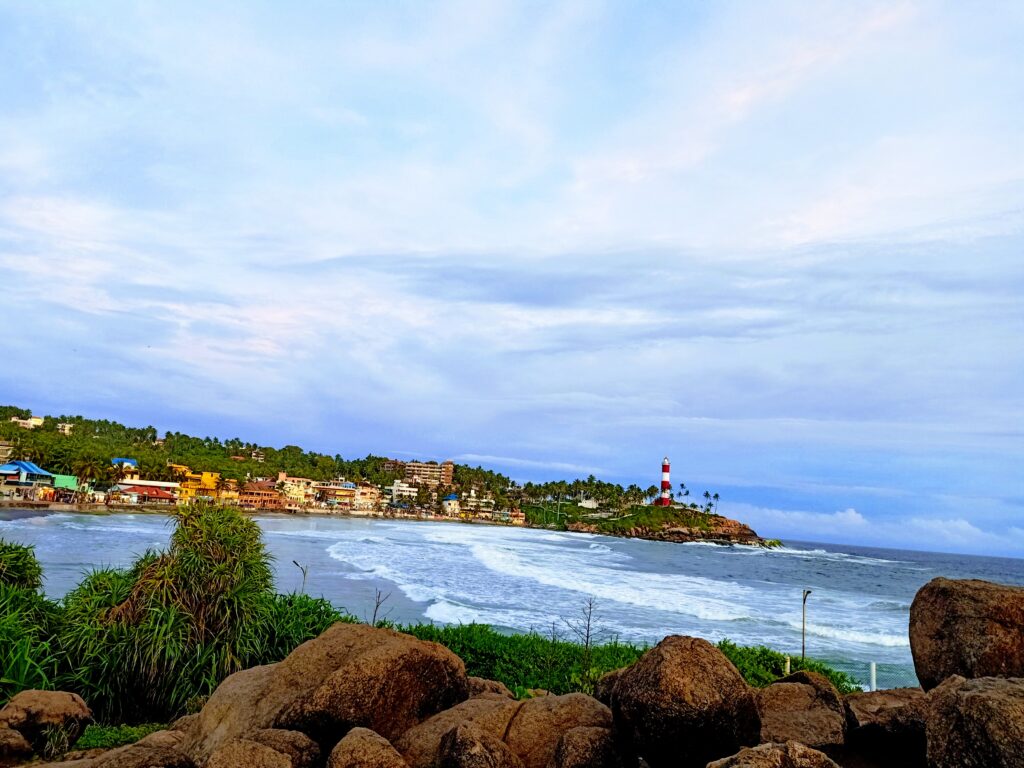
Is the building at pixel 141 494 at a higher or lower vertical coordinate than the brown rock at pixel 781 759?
lower

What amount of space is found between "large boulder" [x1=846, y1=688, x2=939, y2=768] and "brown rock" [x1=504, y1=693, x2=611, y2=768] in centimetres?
193

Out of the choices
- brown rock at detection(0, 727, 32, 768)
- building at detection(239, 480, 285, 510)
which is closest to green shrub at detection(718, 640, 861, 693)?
brown rock at detection(0, 727, 32, 768)

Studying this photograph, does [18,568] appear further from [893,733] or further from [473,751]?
[893,733]

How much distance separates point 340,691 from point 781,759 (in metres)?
3.47

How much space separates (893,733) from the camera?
18.0 feet

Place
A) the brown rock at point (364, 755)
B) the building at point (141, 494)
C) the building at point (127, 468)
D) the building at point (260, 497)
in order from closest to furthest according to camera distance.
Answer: the brown rock at point (364, 755) < the building at point (141, 494) < the building at point (127, 468) < the building at point (260, 497)

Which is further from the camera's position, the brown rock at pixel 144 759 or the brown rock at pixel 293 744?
the brown rock at pixel 144 759

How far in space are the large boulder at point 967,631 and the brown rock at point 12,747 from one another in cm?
838

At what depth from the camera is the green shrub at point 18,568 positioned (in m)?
11.6

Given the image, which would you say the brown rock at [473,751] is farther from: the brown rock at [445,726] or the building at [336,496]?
the building at [336,496]

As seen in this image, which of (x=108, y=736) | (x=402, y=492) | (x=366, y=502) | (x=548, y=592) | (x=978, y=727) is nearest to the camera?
(x=978, y=727)

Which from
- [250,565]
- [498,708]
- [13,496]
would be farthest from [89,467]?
[498,708]

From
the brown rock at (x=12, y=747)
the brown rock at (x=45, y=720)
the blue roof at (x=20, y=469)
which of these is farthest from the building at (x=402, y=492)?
the brown rock at (x=12, y=747)

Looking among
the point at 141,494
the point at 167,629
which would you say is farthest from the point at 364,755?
the point at 141,494
